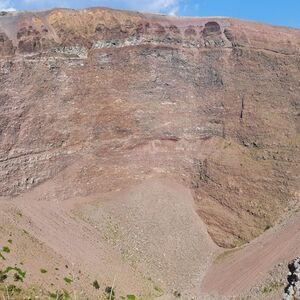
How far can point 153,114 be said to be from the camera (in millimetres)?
62812

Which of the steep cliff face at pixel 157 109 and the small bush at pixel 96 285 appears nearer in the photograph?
the small bush at pixel 96 285

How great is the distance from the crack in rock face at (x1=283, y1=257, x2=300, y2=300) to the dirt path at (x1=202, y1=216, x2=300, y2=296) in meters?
3.27

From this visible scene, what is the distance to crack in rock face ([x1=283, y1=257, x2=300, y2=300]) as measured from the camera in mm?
40497

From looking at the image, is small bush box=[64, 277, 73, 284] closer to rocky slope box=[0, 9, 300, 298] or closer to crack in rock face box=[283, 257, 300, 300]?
rocky slope box=[0, 9, 300, 298]

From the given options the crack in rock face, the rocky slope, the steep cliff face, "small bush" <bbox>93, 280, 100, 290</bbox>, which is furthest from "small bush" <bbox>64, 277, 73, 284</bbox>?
the crack in rock face

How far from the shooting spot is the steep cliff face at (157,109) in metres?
57.9

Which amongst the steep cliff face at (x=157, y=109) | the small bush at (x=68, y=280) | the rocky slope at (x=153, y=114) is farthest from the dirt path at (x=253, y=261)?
the small bush at (x=68, y=280)

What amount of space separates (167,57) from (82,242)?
21.4 metres

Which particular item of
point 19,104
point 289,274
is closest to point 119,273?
point 289,274

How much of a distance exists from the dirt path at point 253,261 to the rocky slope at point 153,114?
7.00 ft

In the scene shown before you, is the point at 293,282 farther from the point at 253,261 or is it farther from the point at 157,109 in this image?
the point at 157,109

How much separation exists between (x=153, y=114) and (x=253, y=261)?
18.2m

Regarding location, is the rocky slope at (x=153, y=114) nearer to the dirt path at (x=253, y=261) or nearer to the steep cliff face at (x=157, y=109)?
the steep cliff face at (x=157, y=109)

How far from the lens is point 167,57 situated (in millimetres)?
63906
